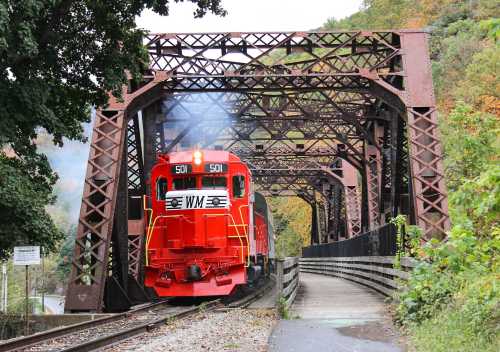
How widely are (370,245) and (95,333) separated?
1126 cm

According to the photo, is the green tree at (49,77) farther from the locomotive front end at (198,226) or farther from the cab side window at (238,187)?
the cab side window at (238,187)

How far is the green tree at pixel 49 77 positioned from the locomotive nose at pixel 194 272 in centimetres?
352

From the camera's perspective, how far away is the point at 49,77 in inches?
548

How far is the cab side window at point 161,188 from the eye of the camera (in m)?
17.0

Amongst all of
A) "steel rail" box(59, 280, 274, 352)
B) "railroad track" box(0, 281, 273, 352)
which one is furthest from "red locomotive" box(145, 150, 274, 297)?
"steel rail" box(59, 280, 274, 352)

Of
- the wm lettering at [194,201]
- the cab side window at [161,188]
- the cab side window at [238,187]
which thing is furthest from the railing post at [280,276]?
the cab side window at [161,188]

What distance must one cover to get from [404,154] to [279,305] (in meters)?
9.03

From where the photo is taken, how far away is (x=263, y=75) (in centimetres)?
1812

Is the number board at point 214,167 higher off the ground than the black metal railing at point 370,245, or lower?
higher

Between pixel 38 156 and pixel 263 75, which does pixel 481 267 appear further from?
pixel 263 75

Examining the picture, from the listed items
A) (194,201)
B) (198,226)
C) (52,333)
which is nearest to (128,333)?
(52,333)

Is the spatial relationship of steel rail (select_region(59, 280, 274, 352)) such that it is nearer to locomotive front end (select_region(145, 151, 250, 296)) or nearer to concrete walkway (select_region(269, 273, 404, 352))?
locomotive front end (select_region(145, 151, 250, 296))

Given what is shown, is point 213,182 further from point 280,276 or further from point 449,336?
point 449,336

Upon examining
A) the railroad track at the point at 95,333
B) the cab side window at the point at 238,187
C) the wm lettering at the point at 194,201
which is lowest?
the railroad track at the point at 95,333
